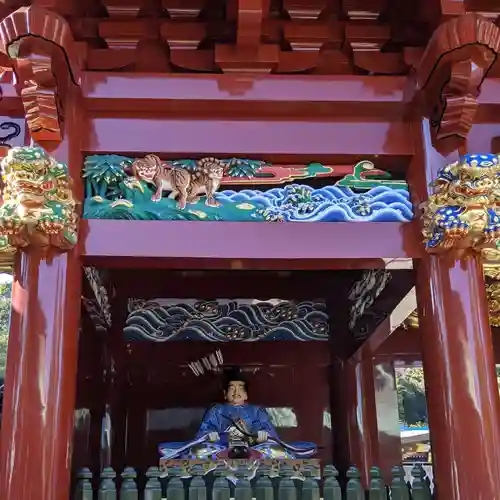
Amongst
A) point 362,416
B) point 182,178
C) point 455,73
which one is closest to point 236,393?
point 362,416

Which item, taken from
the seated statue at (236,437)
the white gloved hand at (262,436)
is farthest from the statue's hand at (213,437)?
the white gloved hand at (262,436)

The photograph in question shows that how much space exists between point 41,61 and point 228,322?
3427mm

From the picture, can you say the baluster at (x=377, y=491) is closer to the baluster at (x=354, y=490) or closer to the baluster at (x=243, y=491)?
the baluster at (x=354, y=490)

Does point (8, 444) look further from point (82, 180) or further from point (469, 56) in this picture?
point (469, 56)

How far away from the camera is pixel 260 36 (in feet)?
13.0

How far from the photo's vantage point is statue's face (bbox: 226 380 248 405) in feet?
20.0

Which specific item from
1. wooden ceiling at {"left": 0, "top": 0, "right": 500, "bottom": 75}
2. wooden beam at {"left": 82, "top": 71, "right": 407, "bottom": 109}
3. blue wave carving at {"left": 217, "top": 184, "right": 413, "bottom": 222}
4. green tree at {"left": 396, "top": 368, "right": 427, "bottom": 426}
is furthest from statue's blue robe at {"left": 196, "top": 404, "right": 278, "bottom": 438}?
wooden ceiling at {"left": 0, "top": 0, "right": 500, "bottom": 75}

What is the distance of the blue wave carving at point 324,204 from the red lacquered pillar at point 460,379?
39cm

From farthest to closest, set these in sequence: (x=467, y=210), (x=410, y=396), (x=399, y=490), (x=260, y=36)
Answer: (x=410, y=396) → (x=260, y=36) → (x=467, y=210) → (x=399, y=490)

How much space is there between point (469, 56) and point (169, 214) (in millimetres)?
1920

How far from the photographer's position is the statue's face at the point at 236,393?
611 centimetres

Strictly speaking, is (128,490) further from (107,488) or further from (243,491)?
(243,491)

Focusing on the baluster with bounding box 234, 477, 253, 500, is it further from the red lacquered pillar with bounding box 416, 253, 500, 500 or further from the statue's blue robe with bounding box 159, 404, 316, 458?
the statue's blue robe with bounding box 159, 404, 316, 458

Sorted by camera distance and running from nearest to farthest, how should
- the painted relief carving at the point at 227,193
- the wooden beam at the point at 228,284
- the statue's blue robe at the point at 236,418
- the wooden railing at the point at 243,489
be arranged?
the wooden railing at the point at 243,489 < the painted relief carving at the point at 227,193 < the statue's blue robe at the point at 236,418 < the wooden beam at the point at 228,284
